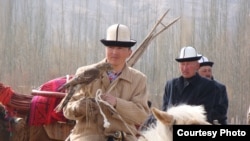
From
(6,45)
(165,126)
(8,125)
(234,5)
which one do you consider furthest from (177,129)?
(234,5)

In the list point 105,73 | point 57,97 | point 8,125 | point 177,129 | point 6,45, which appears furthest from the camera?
point 6,45

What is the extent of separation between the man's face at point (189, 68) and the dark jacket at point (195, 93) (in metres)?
0.04

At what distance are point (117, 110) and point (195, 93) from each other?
1370 mm

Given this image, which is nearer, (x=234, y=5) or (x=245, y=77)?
(x=245, y=77)

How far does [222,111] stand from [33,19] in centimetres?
1230

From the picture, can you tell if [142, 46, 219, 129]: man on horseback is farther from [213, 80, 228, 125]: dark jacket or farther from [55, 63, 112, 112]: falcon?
[55, 63, 112, 112]: falcon

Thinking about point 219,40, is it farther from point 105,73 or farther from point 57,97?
point 105,73

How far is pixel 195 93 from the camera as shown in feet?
17.3

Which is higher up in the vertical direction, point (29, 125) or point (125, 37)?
point (125, 37)

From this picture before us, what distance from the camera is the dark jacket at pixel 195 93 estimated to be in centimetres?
528

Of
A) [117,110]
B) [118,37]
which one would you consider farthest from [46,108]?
[117,110]

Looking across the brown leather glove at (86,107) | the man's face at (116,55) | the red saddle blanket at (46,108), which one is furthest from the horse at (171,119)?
the red saddle blanket at (46,108)

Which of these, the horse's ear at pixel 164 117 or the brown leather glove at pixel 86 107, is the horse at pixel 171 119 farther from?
the brown leather glove at pixel 86 107

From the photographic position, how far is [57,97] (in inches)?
268
